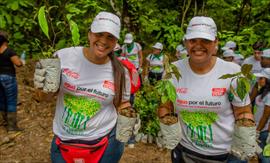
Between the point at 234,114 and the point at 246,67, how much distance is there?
1.51 feet

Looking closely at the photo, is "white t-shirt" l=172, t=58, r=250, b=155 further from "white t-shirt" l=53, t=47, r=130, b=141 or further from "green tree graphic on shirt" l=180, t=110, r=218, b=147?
"white t-shirt" l=53, t=47, r=130, b=141

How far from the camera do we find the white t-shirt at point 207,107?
8.53ft

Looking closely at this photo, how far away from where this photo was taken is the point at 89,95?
276 cm

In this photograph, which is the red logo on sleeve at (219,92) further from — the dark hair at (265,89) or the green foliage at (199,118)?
the dark hair at (265,89)

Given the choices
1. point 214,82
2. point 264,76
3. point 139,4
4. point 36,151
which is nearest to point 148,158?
point 36,151

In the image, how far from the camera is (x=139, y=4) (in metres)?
9.51

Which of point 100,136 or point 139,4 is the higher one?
point 139,4

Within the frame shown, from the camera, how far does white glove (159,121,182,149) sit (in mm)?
2643

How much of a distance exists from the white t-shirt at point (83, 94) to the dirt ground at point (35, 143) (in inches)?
112

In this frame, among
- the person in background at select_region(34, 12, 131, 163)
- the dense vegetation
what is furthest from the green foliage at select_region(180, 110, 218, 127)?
the dense vegetation

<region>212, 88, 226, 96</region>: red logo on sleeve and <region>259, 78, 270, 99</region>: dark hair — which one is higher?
<region>212, 88, 226, 96</region>: red logo on sleeve

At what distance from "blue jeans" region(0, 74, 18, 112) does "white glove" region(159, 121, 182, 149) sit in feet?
12.7

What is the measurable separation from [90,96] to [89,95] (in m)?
0.01

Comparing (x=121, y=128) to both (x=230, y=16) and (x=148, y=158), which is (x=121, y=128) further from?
(x=230, y=16)
